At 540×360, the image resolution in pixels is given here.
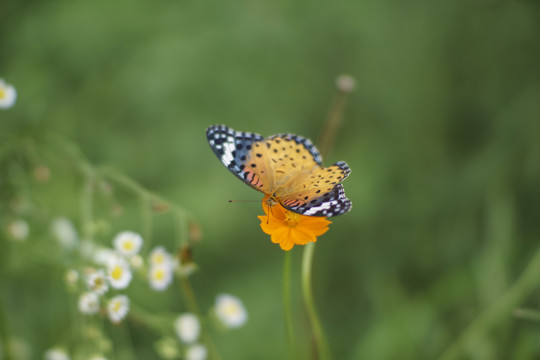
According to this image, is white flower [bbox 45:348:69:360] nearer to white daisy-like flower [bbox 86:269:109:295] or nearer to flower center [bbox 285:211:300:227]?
white daisy-like flower [bbox 86:269:109:295]

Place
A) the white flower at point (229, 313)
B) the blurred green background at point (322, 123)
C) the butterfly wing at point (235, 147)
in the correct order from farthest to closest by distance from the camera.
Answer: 1. the blurred green background at point (322, 123)
2. the white flower at point (229, 313)
3. the butterfly wing at point (235, 147)

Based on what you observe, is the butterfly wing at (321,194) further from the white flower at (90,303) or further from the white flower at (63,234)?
the white flower at (63,234)

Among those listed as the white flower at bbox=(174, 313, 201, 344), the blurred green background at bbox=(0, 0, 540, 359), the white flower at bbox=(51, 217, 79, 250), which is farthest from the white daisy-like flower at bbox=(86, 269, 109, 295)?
the blurred green background at bbox=(0, 0, 540, 359)

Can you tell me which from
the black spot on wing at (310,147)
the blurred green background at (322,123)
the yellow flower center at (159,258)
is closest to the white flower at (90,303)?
the yellow flower center at (159,258)

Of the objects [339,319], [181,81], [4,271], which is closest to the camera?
[4,271]

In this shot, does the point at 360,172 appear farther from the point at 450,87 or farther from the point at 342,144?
the point at 450,87

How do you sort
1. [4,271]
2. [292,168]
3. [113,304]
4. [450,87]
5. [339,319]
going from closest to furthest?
[113,304]
[292,168]
[4,271]
[339,319]
[450,87]

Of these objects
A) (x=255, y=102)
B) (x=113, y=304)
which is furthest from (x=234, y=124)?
(x=113, y=304)
